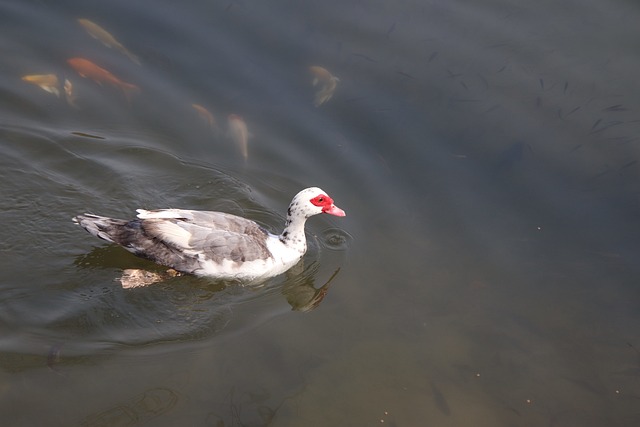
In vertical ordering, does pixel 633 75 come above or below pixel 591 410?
above

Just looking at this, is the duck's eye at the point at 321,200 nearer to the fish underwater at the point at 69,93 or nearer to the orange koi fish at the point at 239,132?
the orange koi fish at the point at 239,132

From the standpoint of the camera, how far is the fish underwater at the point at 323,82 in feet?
35.1

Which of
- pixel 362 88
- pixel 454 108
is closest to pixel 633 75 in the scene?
pixel 454 108

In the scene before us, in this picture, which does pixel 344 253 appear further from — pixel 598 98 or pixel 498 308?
pixel 598 98

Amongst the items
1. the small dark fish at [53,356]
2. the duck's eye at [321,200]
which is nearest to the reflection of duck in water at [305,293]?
Answer: the duck's eye at [321,200]

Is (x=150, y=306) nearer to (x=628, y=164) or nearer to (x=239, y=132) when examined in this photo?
(x=239, y=132)

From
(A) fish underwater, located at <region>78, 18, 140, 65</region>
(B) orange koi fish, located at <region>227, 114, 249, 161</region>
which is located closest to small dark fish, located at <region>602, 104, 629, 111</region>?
(B) orange koi fish, located at <region>227, 114, 249, 161</region>

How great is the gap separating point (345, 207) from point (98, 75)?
4.08 meters

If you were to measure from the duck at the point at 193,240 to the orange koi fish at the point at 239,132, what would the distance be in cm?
159

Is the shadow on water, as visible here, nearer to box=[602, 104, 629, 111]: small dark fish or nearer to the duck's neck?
the duck's neck

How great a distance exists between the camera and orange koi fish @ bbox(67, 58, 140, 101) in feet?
35.1

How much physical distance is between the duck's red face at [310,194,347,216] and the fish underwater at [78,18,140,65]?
3.97 m

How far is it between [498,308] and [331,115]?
3.71m

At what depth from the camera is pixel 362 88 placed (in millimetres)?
10859
